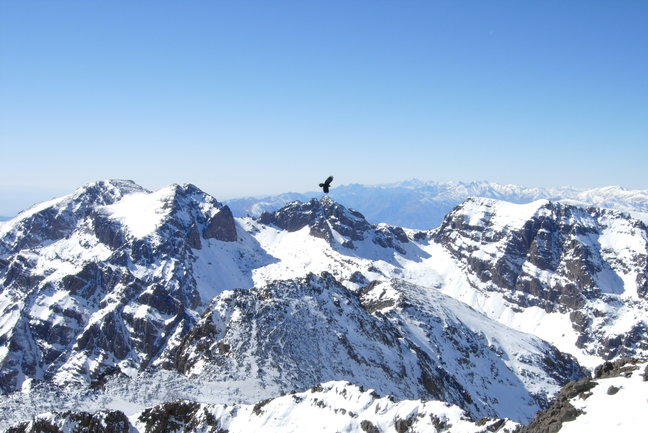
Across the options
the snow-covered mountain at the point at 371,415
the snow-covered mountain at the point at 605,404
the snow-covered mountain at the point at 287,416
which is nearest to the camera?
the snow-covered mountain at the point at 605,404

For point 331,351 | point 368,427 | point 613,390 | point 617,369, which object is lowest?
point 331,351

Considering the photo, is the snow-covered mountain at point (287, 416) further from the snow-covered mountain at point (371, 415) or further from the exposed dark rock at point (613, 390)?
the exposed dark rock at point (613, 390)

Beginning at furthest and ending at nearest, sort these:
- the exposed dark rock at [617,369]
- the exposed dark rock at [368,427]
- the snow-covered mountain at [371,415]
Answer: the exposed dark rock at [368,427] → the exposed dark rock at [617,369] → the snow-covered mountain at [371,415]

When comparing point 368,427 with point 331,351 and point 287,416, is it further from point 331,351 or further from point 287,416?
point 331,351

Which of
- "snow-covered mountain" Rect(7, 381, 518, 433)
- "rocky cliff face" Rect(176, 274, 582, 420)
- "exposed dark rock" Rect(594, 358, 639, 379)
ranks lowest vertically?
"rocky cliff face" Rect(176, 274, 582, 420)

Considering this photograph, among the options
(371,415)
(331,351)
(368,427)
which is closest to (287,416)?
(371,415)

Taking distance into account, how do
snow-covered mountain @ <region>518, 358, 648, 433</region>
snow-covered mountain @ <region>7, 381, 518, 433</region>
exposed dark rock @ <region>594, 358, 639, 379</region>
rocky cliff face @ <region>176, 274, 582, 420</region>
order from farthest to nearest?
rocky cliff face @ <region>176, 274, 582, 420</region> → snow-covered mountain @ <region>7, 381, 518, 433</region> → exposed dark rock @ <region>594, 358, 639, 379</region> → snow-covered mountain @ <region>518, 358, 648, 433</region>

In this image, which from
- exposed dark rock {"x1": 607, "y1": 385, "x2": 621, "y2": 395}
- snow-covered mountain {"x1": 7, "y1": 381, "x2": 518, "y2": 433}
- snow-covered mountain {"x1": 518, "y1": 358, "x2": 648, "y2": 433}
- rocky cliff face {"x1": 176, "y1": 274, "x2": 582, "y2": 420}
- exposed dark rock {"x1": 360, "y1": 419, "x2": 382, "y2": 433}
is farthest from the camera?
rocky cliff face {"x1": 176, "y1": 274, "x2": 582, "y2": 420}

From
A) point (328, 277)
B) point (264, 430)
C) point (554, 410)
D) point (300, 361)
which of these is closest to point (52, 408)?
point (264, 430)

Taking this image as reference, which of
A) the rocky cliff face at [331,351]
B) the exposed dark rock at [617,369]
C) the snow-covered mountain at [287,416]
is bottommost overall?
the rocky cliff face at [331,351]

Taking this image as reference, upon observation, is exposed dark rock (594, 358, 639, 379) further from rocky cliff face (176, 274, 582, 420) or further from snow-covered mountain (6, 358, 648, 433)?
rocky cliff face (176, 274, 582, 420)

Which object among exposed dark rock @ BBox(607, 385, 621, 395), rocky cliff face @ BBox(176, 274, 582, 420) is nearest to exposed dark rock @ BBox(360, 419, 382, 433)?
exposed dark rock @ BBox(607, 385, 621, 395)

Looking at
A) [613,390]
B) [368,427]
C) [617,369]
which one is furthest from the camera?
[368,427]

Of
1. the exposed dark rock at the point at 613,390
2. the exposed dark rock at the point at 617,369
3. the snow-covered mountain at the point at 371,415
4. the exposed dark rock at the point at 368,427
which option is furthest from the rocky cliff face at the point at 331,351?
the exposed dark rock at the point at 613,390
